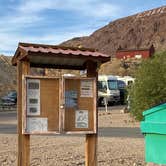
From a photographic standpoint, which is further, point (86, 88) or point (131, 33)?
point (131, 33)

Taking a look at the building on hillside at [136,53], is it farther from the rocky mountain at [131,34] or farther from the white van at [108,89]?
the rocky mountain at [131,34]

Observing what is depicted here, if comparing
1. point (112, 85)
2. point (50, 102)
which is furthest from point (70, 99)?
point (112, 85)

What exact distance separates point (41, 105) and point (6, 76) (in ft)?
253

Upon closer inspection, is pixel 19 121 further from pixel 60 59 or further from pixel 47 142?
pixel 47 142

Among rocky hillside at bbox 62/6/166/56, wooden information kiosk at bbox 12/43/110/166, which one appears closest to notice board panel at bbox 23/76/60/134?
wooden information kiosk at bbox 12/43/110/166

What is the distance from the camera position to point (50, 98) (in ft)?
29.8

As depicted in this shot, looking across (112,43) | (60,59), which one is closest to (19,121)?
(60,59)

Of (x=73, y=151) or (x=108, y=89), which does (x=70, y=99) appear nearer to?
(x=73, y=151)

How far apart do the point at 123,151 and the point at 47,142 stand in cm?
308

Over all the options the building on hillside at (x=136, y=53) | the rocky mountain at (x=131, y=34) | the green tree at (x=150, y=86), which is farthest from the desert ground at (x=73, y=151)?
the rocky mountain at (x=131, y=34)

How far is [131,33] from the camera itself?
15650 cm

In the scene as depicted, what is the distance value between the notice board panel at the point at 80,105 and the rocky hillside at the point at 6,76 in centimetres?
6470

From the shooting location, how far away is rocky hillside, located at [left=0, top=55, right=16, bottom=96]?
255 ft

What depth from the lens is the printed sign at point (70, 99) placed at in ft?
30.0
